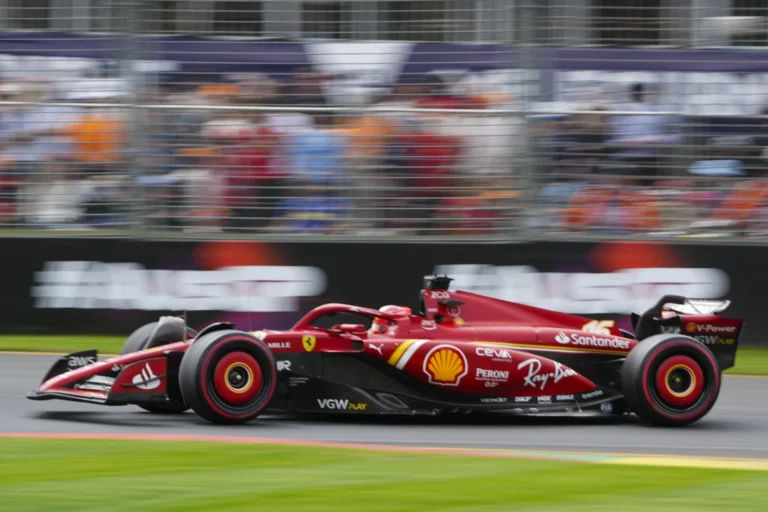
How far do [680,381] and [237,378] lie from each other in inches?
114

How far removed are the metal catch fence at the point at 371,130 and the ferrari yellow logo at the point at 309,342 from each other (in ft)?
15.7

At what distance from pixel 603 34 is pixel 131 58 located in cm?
499

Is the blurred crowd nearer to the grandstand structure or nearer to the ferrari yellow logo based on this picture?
the grandstand structure

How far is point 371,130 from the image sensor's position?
12.3m

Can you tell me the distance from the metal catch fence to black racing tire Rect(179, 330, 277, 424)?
5012mm

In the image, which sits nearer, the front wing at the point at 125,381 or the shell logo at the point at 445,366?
the front wing at the point at 125,381

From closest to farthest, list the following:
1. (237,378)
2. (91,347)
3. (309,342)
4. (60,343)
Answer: (237,378)
(309,342)
(91,347)
(60,343)

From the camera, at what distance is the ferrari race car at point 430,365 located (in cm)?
707

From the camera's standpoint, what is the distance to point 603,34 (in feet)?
42.1

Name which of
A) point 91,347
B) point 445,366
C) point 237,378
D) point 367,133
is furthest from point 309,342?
point 367,133

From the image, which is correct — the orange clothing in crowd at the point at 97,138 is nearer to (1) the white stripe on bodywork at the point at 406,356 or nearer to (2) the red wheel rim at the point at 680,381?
(1) the white stripe on bodywork at the point at 406,356

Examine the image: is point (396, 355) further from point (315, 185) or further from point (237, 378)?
point (315, 185)

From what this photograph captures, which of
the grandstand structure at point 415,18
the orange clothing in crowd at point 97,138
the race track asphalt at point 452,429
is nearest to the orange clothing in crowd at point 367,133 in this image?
the grandstand structure at point 415,18

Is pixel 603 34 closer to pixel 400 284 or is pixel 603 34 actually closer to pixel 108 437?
pixel 400 284
